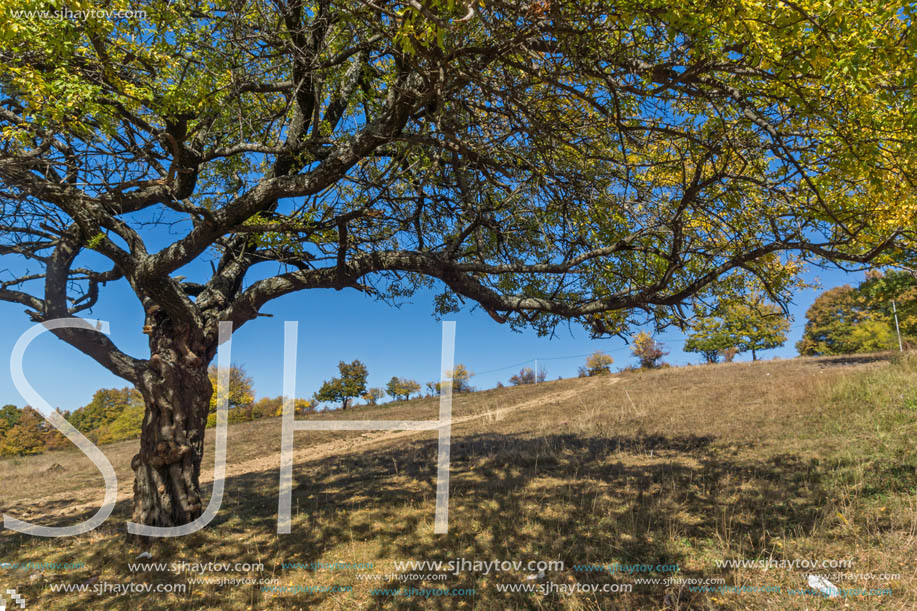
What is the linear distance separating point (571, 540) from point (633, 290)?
3.35 metres

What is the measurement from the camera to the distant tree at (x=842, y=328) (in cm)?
3553

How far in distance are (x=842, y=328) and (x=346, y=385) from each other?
4605cm

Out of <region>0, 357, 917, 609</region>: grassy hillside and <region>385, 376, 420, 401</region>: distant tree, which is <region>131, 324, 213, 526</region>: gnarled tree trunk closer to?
<region>0, 357, 917, 609</region>: grassy hillside

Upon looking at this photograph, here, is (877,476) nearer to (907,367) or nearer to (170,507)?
(170,507)

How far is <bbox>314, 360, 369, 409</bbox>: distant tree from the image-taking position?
38.5 metres

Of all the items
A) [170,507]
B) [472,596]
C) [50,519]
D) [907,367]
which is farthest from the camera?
[907,367]

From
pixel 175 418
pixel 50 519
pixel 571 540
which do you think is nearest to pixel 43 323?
pixel 175 418

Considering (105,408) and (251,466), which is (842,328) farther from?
(105,408)

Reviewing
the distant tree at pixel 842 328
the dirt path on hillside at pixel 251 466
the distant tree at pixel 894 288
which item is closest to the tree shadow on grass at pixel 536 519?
the dirt path on hillside at pixel 251 466

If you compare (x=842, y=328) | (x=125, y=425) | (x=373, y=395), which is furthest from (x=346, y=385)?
(x=842, y=328)

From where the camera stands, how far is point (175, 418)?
5.68 m

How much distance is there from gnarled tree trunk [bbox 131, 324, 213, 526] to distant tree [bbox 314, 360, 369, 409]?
33.4 metres

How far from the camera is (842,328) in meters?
38.8

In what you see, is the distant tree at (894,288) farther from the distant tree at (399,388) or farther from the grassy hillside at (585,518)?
the distant tree at (399,388)
